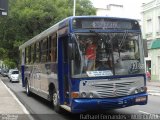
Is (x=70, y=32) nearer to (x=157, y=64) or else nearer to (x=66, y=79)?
(x=66, y=79)

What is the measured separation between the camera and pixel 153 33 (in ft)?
146

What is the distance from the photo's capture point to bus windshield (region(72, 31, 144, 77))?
11.1 metres

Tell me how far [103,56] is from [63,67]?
1706 mm

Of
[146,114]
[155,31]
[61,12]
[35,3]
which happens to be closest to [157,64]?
[155,31]

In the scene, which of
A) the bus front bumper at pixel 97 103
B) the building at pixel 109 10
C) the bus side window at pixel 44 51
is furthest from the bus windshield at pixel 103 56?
the building at pixel 109 10

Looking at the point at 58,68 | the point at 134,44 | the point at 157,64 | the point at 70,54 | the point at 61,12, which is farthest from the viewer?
the point at 61,12

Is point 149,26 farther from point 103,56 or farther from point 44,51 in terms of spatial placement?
point 103,56

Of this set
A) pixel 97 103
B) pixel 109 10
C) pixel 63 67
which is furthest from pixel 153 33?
pixel 97 103

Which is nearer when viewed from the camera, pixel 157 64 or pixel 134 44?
pixel 134 44

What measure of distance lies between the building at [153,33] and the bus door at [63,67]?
31.6 m

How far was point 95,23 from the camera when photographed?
11.4m

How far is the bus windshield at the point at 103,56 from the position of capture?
11.1 m

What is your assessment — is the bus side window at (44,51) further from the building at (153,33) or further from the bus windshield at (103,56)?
the building at (153,33)

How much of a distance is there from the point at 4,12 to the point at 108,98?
383 centimetres
